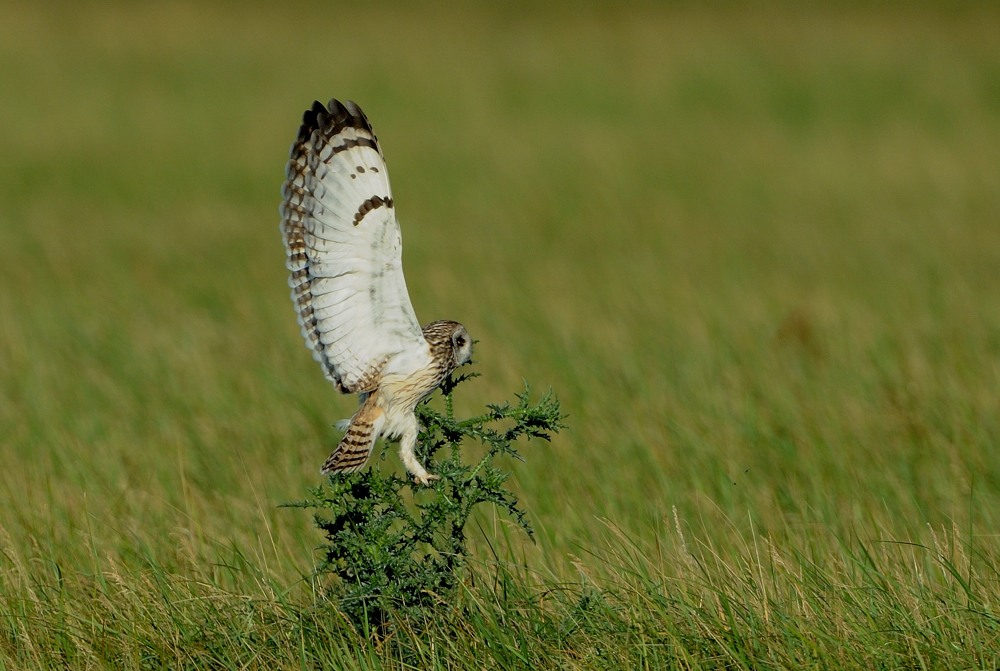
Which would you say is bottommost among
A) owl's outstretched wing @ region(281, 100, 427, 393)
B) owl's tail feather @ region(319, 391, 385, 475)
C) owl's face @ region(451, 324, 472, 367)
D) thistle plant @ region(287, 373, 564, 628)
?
thistle plant @ region(287, 373, 564, 628)

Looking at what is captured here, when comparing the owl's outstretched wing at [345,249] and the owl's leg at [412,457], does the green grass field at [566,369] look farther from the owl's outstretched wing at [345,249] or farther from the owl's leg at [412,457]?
the owl's outstretched wing at [345,249]

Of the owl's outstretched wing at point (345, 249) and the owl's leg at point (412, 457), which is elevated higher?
the owl's outstretched wing at point (345, 249)

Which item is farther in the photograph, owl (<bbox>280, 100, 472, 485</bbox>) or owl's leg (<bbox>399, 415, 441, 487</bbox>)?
owl's leg (<bbox>399, 415, 441, 487</bbox>)

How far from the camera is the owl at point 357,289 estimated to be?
283 cm

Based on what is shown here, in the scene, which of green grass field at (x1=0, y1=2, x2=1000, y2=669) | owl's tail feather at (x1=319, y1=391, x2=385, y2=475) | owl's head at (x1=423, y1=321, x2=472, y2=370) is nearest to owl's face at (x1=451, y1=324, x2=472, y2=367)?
owl's head at (x1=423, y1=321, x2=472, y2=370)

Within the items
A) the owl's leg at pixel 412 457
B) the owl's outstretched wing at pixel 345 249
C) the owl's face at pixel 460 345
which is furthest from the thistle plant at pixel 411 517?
the owl's outstretched wing at pixel 345 249

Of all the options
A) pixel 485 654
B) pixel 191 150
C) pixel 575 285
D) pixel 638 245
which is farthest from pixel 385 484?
pixel 191 150

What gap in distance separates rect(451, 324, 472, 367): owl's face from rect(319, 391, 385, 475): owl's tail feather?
0.25 m

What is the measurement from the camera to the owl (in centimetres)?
283

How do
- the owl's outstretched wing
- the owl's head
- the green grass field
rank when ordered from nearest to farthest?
the owl's outstretched wing → the owl's head → the green grass field

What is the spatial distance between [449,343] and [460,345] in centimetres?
4

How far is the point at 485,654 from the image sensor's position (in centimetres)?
303

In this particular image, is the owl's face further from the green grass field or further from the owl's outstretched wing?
the green grass field

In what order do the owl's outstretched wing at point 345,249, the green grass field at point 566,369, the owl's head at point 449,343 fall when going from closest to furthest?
1. the owl's outstretched wing at point 345,249
2. the owl's head at point 449,343
3. the green grass field at point 566,369
